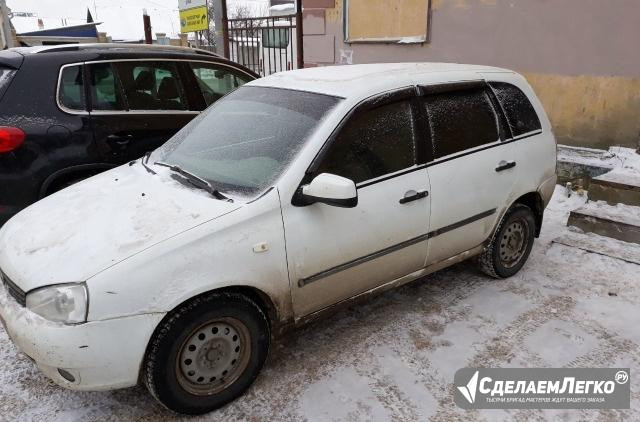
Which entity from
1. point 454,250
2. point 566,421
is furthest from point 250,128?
point 566,421

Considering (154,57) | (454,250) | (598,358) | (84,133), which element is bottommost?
(598,358)

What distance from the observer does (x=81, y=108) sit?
13.7ft

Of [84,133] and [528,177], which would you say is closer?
[528,177]

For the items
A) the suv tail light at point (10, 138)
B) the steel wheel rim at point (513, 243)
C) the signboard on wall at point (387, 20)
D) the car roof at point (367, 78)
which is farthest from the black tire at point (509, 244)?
the signboard on wall at point (387, 20)

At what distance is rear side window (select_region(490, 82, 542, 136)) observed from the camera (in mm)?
3793

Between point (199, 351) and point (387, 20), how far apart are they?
23.1 ft

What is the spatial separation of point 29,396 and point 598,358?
3.39 meters

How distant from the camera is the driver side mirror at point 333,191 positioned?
2.53 meters

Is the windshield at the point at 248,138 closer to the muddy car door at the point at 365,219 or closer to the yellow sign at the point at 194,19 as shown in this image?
the muddy car door at the point at 365,219

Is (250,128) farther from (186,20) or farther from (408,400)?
(186,20)

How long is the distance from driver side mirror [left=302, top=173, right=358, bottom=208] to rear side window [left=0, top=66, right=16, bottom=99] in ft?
9.26

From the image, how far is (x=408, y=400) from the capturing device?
2738 mm

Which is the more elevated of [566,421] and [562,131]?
[562,131]

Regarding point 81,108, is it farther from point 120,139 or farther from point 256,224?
point 256,224
